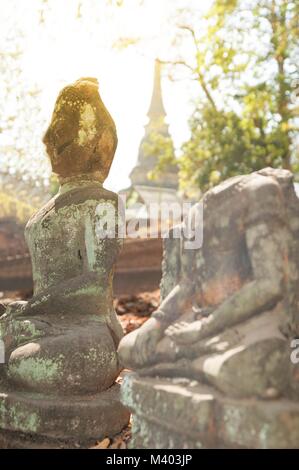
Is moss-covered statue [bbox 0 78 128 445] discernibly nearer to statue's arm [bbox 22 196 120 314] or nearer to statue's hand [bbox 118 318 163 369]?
statue's arm [bbox 22 196 120 314]

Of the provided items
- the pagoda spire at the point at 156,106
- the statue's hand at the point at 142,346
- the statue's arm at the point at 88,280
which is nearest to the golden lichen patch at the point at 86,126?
the statue's arm at the point at 88,280

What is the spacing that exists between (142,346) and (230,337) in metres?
0.43

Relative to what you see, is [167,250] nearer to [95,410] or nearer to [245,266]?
[245,266]

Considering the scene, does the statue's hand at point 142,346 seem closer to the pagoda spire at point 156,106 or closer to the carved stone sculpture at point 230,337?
the carved stone sculpture at point 230,337

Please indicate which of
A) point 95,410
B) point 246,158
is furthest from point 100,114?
point 246,158

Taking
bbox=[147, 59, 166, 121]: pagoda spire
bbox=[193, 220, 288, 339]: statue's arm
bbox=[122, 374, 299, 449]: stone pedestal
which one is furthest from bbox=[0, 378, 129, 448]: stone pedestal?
bbox=[147, 59, 166, 121]: pagoda spire

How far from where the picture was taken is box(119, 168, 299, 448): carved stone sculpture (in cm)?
175

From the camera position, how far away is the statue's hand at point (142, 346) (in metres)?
2.11

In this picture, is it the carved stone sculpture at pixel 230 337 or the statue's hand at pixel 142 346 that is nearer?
the carved stone sculpture at pixel 230 337

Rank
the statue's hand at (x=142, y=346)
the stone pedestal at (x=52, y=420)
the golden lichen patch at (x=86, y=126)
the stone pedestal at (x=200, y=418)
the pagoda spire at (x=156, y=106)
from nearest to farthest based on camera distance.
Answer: the stone pedestal at (x=200, y=418)
the statue's hand at (x=142, y=346)
the stone pedestal at (x=52, y=420)
the golden lichen patch at (x=86, y=126)
the pagoda spire at (x=156, y=106)

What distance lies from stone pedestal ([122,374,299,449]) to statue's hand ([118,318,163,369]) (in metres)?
0.08

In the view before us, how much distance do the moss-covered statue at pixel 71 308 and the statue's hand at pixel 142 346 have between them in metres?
0.51
